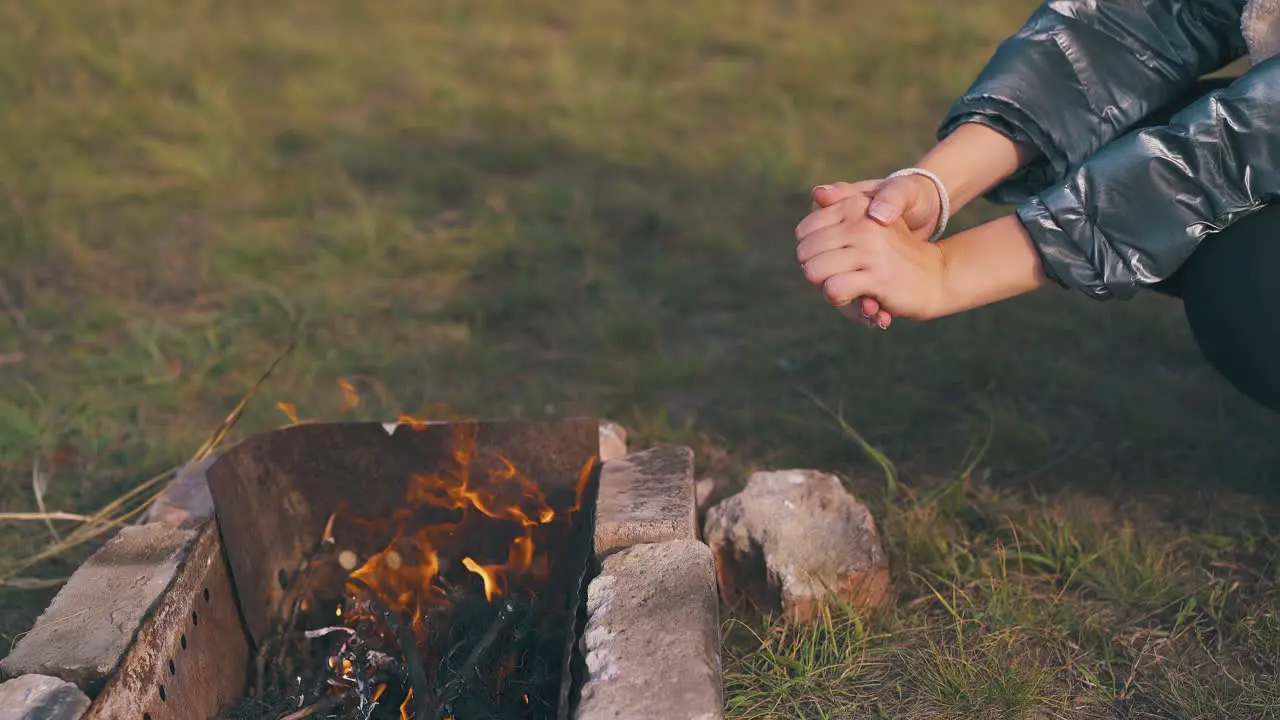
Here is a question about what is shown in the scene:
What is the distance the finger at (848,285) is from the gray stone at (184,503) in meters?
1.21

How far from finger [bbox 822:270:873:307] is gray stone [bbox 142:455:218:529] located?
1207 millimetres

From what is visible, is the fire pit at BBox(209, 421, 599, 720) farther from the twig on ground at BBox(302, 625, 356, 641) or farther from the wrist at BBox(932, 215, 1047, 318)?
the wrist at BBox(932, 215, 1047, 318)

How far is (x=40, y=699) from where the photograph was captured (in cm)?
177

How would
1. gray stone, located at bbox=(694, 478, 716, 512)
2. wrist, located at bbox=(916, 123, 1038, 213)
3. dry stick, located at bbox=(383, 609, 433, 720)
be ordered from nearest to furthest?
1. dry stick, located at bbox=(383, 609, 433, 720)
2. wrist, located at bbox=(916, 123, 1038, 213)
3. gray stone, located at bbox=(694, 478, 716, 512)

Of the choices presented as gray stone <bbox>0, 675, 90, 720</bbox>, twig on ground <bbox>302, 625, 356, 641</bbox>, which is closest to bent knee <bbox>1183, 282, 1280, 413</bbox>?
twig on ground <bbox>302, 625, 356, 641</bbox>

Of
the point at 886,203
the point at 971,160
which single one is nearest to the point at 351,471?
the point at 886,203

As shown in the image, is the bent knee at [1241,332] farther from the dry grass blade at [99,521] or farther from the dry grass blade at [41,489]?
the dry grass blade at [41,489]

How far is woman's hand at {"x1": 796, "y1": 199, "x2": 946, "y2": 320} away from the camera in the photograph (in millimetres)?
1972

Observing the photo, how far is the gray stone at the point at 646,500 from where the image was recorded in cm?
212

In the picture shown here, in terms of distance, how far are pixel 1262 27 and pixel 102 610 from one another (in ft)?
7.25

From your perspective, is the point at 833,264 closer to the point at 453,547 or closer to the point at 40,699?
the point at 453,547

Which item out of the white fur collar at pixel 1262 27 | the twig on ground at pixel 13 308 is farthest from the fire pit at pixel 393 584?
the twig on ground at pixel 13 308

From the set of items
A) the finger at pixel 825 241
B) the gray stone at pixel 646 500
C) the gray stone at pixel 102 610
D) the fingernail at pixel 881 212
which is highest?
the fingernail at pixel 881 212

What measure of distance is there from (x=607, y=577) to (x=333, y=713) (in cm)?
53
